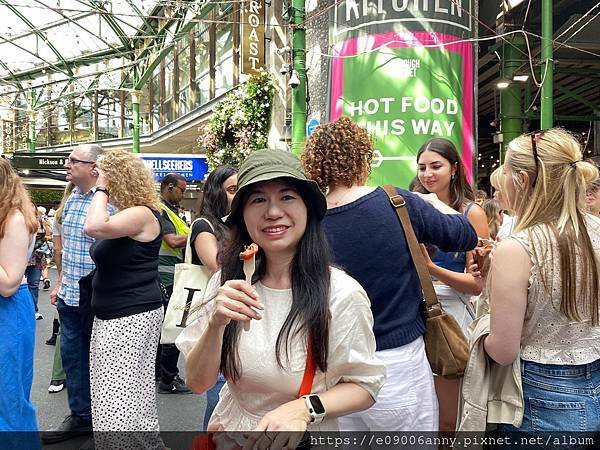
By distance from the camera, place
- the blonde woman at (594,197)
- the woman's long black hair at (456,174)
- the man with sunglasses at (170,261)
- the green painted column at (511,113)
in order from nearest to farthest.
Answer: the woman's long black hair at (456,174) < the blonde woman at (594,197) < the man with sunglasses at (170,261) < the green painted column at (511,113)

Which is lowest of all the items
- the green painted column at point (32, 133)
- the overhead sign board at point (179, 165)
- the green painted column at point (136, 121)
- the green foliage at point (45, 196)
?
the green foliage at point (45, 196)

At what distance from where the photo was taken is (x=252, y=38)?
12398mm

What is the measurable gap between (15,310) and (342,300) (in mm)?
2142

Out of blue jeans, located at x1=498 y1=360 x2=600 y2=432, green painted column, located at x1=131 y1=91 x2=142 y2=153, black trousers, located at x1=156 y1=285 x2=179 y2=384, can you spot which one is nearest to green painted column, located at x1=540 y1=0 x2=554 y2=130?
black trousers, located at x1=156 y1=285 x2=179 y2=384

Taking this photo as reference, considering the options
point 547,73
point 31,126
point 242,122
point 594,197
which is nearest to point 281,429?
point 594,197

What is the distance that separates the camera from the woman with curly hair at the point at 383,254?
2.29 meters

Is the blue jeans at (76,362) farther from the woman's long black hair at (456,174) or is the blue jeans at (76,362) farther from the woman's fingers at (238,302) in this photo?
the woman's fingers at (238,302)

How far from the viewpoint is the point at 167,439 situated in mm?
4145

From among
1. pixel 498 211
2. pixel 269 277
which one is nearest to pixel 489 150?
pixel 498 211

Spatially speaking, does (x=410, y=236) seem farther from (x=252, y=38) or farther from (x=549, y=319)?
(x=252, y=38)

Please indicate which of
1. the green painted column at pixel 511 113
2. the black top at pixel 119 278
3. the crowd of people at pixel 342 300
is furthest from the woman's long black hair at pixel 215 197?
the green painted column at pixel 511 113

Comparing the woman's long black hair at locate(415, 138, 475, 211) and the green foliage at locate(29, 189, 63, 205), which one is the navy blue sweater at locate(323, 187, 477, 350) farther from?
the green foliage at locate(29, 189, 63, 205)

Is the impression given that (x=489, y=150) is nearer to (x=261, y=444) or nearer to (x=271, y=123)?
(x=271, y=123)

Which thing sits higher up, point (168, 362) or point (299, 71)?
point (299, 71)
